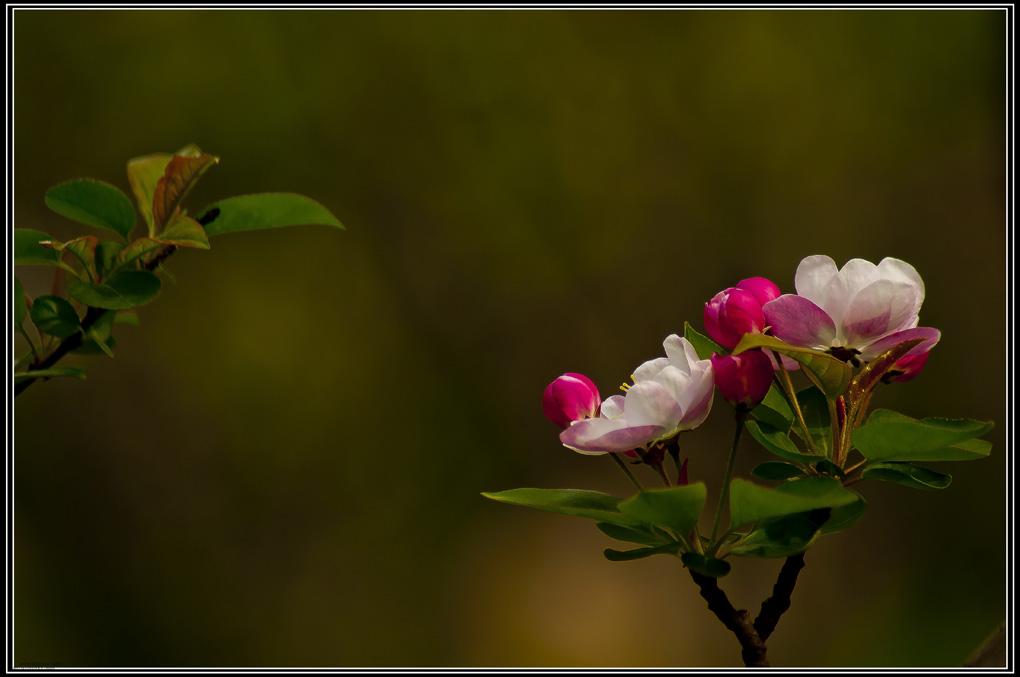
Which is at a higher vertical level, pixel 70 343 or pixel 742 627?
pixel 70 343

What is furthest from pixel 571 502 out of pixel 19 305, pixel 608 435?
pixel 19 305

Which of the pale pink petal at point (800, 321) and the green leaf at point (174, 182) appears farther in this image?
the green leaf at point (174, 182)

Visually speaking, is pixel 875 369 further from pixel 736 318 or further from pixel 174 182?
pixel 174 182

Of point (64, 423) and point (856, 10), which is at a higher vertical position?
point (856, 10)

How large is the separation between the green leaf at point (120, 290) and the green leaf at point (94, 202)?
0.16 ft

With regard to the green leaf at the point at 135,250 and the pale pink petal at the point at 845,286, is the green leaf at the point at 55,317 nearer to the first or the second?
the green leaf at the point at 135,250

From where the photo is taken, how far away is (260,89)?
2.12 m

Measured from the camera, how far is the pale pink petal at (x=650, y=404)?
13.9 inches

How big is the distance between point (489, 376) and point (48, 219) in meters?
1.23

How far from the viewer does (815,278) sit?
380mm

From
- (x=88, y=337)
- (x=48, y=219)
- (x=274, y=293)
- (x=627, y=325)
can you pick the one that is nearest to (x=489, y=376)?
(x=627, y=325)

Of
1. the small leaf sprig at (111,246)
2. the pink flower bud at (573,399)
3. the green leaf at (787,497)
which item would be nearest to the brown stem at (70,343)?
the small leaf sprig at (111,246)

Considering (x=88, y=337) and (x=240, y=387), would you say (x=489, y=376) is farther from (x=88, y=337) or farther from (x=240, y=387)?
(x=88, y=337)

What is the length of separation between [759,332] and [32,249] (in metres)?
0.43
